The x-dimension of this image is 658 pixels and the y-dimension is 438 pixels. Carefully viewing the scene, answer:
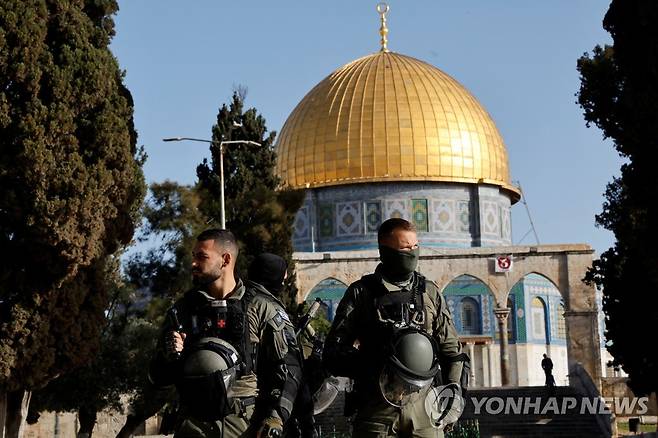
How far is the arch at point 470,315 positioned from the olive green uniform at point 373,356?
113ft

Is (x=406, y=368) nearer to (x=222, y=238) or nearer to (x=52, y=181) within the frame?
(x=222, y=238)

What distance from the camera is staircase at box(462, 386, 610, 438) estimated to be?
71.5 ft

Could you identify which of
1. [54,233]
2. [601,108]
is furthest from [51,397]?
[601,108]

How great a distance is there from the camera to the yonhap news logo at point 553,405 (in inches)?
928

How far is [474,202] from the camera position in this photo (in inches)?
1588

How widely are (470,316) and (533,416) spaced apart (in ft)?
53.8

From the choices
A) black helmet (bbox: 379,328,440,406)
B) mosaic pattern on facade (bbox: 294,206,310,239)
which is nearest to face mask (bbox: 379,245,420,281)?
black helmet (bbox: 379,328,440,406)

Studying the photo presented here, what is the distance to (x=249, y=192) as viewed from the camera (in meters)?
24.4

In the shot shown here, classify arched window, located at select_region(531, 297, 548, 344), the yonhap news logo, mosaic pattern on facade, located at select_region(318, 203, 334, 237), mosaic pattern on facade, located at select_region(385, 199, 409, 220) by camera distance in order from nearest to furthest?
the yonhap news logo
mosaic pattern on facade, located at select_region(385, 199, 409, 220)
mosaic pattern on facade, located at select_region(318, 203, 334, 237)
arched window, located at select_region(531, 297, 548, 344)

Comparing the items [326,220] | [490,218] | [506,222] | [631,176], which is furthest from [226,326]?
[506,222]

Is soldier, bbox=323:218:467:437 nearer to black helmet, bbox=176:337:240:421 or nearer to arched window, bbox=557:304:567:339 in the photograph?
black helmet, bbox=176:337:240:421

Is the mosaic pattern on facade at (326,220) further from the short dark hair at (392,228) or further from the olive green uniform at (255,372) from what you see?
the olive green uniform at (255,372)

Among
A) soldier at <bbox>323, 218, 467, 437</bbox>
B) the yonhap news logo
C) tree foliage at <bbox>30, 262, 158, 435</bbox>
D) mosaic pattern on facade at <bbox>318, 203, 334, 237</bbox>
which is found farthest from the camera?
mosaic pattern on facade at <bbox>318, 203, 334, 237</bbox>

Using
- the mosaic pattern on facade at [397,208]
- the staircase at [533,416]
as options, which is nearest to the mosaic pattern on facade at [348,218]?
the mosaic pattern on facade at [397,208]
